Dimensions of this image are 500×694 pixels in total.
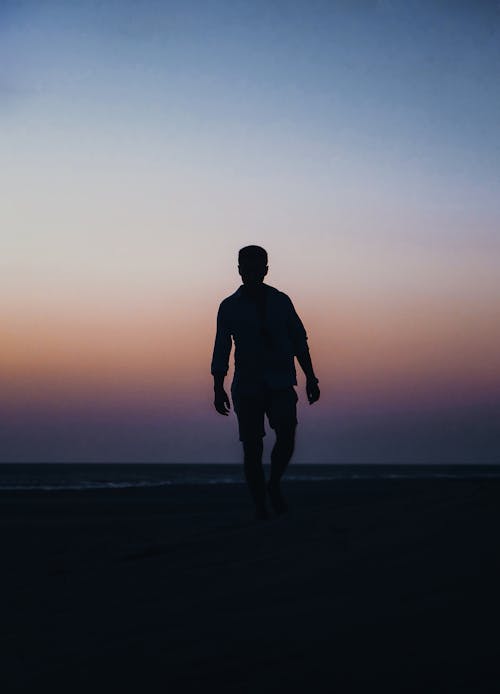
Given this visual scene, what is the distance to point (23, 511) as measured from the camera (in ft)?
33.4

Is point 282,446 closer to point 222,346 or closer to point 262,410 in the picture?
point 262,410

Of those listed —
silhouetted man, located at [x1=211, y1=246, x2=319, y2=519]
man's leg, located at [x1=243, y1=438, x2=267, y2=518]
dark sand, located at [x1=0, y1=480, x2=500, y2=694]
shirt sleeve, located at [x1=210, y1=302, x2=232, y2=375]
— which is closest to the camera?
dark sand, located at [x1=0, y1=480, x2=500, y2=694]

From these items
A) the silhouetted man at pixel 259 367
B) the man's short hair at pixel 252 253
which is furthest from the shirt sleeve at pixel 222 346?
the man's short hair at pixel 252 253

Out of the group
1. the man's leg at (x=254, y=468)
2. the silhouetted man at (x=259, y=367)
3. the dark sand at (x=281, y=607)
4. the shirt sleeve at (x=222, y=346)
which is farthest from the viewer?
the shirt sleeve at (x=222, y=346)

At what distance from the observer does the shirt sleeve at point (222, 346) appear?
685cm

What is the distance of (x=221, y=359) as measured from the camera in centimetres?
686

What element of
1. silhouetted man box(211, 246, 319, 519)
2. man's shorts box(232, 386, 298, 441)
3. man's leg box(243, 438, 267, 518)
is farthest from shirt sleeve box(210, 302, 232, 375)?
man's leg box(243, 438, 267, 518)

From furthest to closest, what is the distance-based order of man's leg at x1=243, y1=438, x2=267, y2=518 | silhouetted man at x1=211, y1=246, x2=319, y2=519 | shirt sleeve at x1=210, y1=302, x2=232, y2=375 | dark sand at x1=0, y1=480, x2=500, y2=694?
shirt sleeve at x1=210, y1=302, x2=232, y2=375, silhouetted man at x1=211, y1=246, x2=319, y2=519, man's leg at x1=243, y1=438, x2=267, y2=518, dark sand at x1=0, y1=480, x2=500, y2=694

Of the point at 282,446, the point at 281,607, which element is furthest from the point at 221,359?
the point at 281,607

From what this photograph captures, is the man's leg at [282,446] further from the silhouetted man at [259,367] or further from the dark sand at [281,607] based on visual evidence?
the dark sand at [281,607]

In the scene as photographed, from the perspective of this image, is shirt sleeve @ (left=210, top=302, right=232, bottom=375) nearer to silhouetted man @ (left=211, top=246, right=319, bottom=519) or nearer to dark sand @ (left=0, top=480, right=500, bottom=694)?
silhouetted man @ (left=211, top=246, right=319, bottom=519)

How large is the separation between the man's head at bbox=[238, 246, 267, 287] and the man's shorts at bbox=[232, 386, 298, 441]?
33.0 inches

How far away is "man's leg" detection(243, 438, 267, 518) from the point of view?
6578 millimetres

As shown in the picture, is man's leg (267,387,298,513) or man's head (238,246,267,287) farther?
man's head (238,246,267,287)
